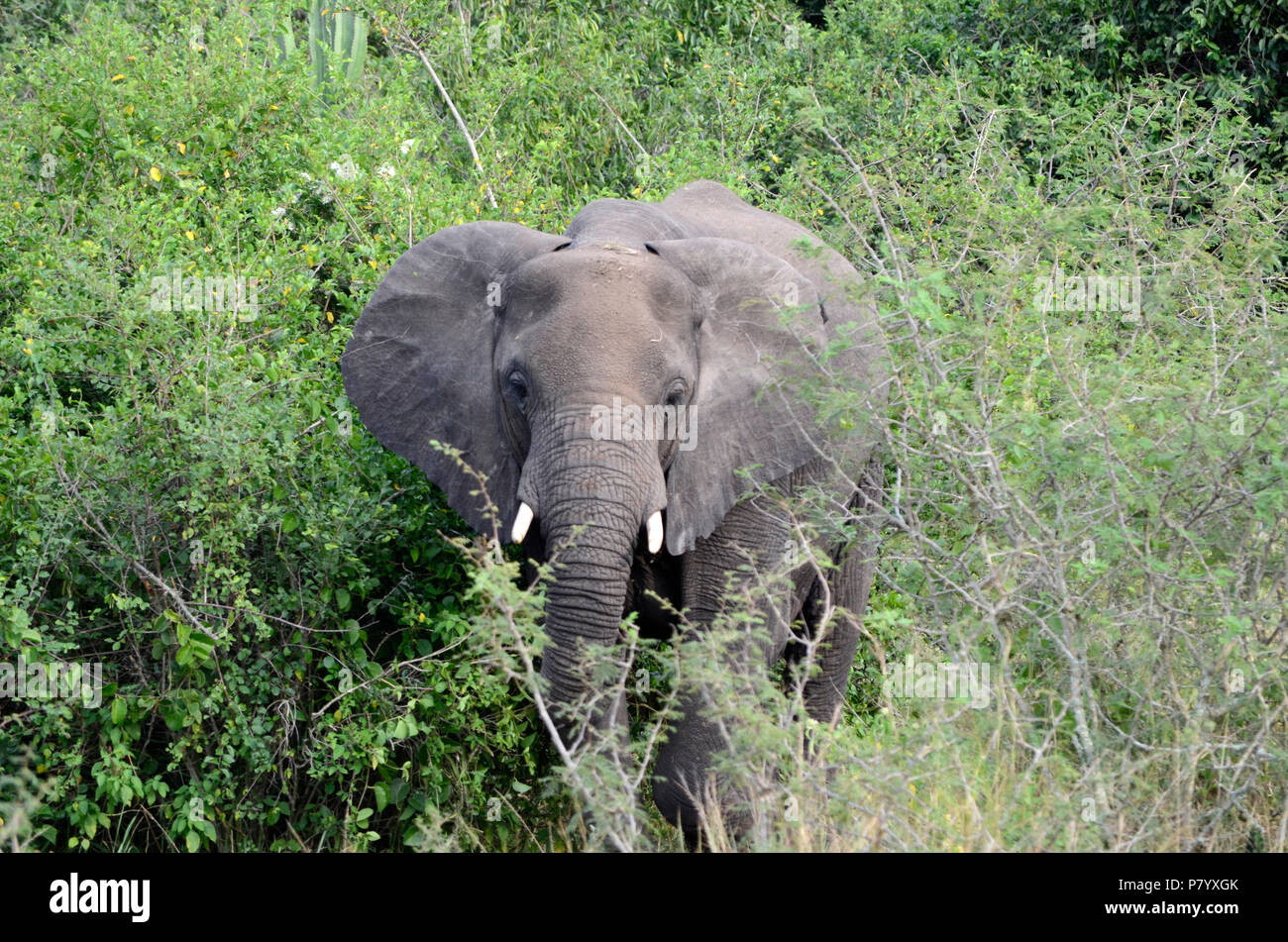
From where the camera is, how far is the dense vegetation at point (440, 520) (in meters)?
5.44

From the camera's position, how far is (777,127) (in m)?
11.5

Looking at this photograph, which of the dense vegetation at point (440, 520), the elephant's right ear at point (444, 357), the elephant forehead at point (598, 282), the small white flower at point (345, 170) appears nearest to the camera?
the dense vegetation at point (440, 520)

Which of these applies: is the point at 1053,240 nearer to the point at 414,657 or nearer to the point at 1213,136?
the point at 414,657

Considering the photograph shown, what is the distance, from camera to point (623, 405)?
5.88 m

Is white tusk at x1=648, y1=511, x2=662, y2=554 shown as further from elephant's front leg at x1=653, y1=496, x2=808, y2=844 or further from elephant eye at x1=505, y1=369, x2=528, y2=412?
elephant eye at x1=505, y1=369, x2=528, y2=412

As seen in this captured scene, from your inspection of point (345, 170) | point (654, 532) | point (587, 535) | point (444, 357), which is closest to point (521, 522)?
point (587, 535)

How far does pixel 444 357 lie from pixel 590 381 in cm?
99

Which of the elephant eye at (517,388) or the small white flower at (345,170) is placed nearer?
the elephant eye at (517,388)

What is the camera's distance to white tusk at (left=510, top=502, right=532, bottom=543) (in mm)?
5859

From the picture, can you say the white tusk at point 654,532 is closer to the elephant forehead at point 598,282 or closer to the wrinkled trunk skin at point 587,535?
the wrinkled trunk skin at point 587,535

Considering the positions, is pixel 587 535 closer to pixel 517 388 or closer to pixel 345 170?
pixel 517 388

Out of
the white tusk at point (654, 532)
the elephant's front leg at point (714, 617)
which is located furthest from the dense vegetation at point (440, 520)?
the white tusk at point (654, 532)

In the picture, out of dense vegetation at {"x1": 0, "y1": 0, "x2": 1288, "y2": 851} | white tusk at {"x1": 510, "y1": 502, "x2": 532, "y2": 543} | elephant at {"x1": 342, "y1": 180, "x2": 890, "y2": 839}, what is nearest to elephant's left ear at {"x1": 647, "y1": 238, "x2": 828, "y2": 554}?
elephant at {"x1": 342, "y1": 180, "x2": 890, "y2": 839}

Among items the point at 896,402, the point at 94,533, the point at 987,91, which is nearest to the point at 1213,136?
→ the point at 987,91
